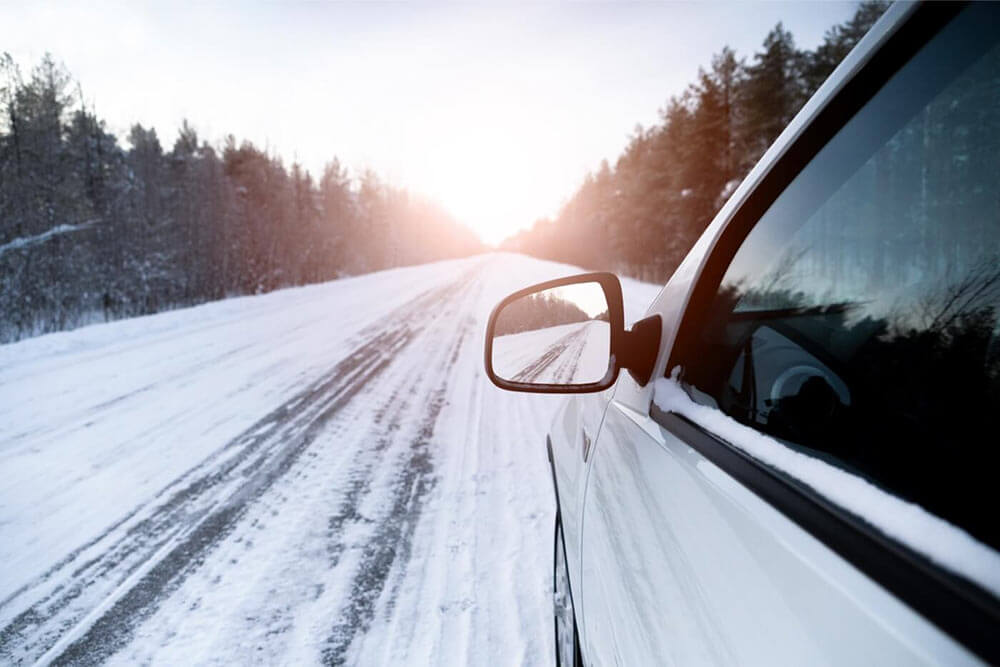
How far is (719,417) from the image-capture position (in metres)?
1.12

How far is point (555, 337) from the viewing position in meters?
1.74

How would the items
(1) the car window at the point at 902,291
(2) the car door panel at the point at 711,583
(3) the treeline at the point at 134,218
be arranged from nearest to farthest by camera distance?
(2) the car door panel at the point at 711,583 → (1) the car window at the point at 902,291 → (3) the treeline at the point at 134,218

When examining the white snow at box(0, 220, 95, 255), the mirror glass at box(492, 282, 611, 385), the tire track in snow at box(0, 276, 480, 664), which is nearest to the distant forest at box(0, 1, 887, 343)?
the white snow at box(0, 220, 95, 255)

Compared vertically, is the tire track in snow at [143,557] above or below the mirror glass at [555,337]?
below

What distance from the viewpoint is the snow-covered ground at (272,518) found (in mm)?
2416

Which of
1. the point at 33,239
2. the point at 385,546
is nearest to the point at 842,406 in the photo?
the point at 385,546

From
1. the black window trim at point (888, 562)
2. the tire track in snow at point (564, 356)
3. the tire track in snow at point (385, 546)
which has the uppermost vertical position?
the tire track in snow at point (564, 356)

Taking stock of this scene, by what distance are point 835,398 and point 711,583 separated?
0.59 metres

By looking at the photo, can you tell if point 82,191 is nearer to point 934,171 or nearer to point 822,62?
point 934,171

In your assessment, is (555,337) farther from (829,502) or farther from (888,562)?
(888,562)

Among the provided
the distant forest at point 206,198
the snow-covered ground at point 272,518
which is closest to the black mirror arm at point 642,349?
the snow-covered ground at point 272,518

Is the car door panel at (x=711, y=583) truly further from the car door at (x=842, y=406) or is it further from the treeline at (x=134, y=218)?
the treeline at (x=134, y=218)

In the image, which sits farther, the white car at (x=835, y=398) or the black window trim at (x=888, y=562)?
the white car at (x=835, y=398)

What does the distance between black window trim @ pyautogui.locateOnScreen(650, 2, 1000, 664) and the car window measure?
0.03 meters
